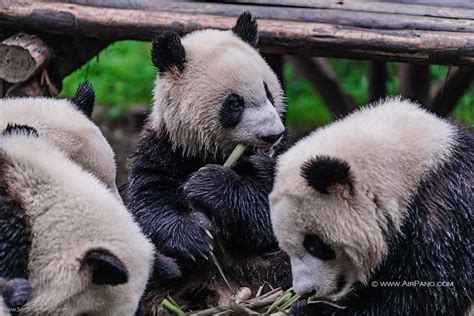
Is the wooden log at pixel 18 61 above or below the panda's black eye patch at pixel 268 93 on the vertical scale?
below

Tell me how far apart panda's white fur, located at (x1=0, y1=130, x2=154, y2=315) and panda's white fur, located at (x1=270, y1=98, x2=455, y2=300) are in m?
0.81

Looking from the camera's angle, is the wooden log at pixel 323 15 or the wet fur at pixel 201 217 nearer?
the wet fur at pixel 201 217

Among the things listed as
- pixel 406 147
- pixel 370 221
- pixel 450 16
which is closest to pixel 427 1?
pixel 450 16

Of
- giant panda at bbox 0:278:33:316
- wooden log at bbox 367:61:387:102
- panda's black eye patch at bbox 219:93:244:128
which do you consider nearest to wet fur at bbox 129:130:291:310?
panda's black eye patch at bbox 219:93:244:128

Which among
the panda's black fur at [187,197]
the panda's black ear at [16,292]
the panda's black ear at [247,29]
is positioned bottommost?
the panda's black fur at [187,197]

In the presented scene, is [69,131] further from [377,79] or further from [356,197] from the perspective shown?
[377,79]

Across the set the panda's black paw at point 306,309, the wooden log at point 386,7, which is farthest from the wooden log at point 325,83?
the panda's black paw at point 306,309

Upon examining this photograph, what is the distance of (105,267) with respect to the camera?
415 centimetres

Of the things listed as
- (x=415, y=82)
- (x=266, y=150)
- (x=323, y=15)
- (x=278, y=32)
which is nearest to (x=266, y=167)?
(x=266, y=150)

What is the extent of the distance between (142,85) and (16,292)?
9.82 m

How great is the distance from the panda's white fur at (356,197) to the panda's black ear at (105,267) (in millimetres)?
A: 1018

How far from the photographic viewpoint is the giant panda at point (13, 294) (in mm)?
4180

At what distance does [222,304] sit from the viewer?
584 centimetres

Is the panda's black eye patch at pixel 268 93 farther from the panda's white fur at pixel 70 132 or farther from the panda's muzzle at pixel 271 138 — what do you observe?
the panda's white fur at pixel 70 132
